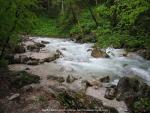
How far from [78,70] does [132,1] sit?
8.46 m

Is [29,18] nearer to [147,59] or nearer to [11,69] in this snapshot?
[11,69]

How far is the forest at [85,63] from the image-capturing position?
36.7 ft

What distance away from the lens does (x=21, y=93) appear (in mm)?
12852

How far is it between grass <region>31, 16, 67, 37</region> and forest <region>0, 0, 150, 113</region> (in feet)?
30.4

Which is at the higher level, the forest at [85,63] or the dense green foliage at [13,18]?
the dense green foliage at [13,18]

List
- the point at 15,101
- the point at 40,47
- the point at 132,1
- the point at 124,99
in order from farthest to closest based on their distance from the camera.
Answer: the point at 40,47
the point at 124,99
the point at 15,101
the point at 132,1

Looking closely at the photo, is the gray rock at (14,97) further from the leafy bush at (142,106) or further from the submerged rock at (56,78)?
the leafy bush at (142,106)

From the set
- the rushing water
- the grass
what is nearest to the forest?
the rushing water

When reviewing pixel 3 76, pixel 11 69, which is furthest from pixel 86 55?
pixel 3 76

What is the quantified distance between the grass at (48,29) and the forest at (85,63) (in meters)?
9.26

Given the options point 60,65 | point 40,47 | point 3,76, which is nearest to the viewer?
point 3,76

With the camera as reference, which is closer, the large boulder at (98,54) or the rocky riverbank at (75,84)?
the rocky riverbank at (75,84)

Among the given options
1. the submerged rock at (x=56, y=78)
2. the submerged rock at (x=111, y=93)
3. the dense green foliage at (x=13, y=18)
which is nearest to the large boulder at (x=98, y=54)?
the submerged rock at (x=56, y=78)

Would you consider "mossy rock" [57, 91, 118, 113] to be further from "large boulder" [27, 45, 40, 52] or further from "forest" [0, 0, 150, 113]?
"large boulder" [27, 45, 40, 52]
